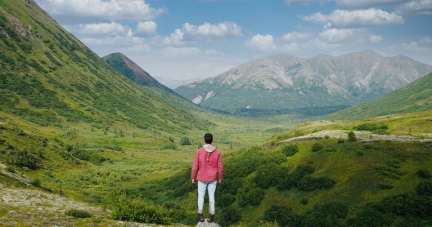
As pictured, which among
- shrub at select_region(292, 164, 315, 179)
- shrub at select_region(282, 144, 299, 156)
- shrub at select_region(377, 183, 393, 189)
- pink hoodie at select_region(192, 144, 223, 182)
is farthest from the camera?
shrub at select_region(282, 144, 299, 156)

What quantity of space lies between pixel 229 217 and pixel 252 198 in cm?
482

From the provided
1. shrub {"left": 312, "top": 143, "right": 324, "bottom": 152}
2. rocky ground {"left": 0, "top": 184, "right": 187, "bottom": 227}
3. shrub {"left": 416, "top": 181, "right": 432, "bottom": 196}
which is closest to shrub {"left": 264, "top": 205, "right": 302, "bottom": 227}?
shrub {"left": 416, "top": 181, "right": 432, "bottom": 196}

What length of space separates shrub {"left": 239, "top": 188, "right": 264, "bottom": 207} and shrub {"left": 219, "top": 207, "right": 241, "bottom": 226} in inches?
88.3

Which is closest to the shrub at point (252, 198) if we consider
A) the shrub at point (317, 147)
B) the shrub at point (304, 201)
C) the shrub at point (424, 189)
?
the shrub at point (304, 201)

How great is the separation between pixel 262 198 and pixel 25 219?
28.4m

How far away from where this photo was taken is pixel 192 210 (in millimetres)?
47469

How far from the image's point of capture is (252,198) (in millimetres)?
38625

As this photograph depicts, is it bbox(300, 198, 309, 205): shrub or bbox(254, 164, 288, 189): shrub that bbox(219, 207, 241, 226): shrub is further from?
bbox(300, 198, 309, 205): shrub

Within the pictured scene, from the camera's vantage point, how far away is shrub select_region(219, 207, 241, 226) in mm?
34438

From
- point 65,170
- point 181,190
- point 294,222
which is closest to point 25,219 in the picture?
point 294,222

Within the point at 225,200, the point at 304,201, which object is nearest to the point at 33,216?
the point at 304,201

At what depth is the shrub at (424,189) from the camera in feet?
81.1

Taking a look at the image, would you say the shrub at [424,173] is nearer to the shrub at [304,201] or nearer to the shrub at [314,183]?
the shrub at [314,183]

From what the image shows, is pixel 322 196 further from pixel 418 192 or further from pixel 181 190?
pixel 181 190
